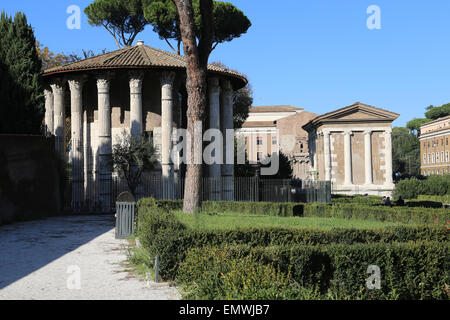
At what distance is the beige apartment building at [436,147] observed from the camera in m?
73.5

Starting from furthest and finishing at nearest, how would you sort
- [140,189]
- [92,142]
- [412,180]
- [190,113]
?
1. [412,180]
2. [92,142]
3. [140,189]
4. [190,113]

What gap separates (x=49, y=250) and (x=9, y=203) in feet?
24.7

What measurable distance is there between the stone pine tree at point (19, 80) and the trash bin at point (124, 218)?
10047 mm

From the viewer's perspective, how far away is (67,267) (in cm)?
1037

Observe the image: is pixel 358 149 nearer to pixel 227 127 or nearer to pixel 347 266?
pixel 227 127

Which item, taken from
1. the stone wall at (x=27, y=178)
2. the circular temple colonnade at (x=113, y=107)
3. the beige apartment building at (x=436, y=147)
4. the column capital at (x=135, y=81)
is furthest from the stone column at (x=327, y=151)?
the beige apartment building at (x=436, y=147)

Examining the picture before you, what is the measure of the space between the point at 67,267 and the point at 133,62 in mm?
18284

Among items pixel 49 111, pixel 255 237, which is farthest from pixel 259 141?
pixel 255 237

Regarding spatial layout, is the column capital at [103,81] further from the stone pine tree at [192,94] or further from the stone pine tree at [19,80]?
the stone pine tree at [192,94]

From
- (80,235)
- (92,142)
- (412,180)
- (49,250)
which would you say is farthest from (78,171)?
(412,180)

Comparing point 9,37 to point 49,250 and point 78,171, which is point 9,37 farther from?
point 49,250

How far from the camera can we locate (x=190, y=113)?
1750 cm

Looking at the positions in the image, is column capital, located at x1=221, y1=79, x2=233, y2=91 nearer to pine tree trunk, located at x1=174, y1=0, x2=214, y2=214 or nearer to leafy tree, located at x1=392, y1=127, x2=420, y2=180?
pine tree trunk, located at x1=174, y1=0, x2=214, y2=214

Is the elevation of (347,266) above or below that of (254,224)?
below
